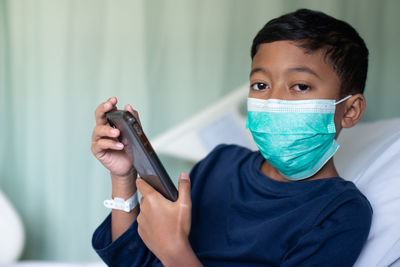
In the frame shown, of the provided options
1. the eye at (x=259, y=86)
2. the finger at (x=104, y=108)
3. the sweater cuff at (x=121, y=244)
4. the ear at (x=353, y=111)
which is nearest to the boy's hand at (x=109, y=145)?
the finger at (x=104, y=108)

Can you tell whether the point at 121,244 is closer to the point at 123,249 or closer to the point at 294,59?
the point at 123,249

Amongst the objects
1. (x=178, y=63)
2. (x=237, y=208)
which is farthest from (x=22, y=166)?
(x=237, y=208)

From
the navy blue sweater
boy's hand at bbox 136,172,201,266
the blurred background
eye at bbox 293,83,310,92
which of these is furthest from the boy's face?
the blurred background

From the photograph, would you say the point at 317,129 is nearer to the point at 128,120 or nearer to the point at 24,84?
the point at 128,120

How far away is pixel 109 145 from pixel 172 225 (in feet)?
0.80

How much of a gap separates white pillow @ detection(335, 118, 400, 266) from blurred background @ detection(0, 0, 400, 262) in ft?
1.97

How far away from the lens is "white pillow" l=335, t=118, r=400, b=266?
0.84 meters

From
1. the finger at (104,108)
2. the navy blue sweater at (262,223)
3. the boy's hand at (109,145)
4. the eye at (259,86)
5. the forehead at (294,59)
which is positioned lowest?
the navy blue sweater at (262,223)

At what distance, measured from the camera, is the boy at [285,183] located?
2.57 ft

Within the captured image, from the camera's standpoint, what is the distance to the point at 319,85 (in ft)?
2.87

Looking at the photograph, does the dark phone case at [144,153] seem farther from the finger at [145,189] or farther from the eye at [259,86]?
the eye at [259,86]

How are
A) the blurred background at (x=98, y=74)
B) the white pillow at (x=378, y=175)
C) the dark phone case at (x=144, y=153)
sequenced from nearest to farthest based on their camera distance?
the dark phone case at (x=144, y=153), the white pillow at (x=378, y=175), the blurred background at (x=98, y=74)

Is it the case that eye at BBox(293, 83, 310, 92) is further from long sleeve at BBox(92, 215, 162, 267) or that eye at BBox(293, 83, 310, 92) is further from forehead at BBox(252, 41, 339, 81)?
long sleeve at BBox(92, 215, 162, 267)

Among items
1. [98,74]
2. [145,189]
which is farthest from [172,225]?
[98,74]
